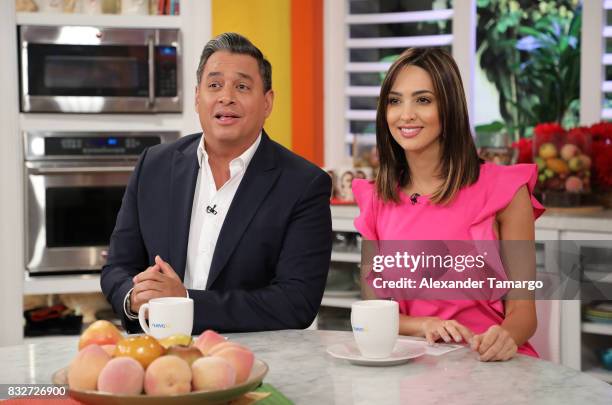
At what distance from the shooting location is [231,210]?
227 centimetres

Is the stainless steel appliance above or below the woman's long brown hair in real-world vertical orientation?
below

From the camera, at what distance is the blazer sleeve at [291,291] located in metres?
2.06

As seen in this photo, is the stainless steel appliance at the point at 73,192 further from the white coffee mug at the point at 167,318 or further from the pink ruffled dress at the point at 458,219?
the white coffee mug at the point at 167,318

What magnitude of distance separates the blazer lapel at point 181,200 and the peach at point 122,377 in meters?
1.06

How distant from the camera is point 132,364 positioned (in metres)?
1.22

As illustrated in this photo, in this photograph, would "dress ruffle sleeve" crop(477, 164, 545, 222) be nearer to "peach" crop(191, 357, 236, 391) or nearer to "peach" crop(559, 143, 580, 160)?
"peach" crop(191, 357, 236, 391)

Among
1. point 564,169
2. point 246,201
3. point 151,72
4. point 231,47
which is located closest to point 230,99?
point 231,47

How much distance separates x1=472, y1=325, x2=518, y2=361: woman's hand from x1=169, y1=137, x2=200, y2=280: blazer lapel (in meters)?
0.87

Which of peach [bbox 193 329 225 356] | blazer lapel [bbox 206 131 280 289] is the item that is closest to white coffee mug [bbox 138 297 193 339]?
peach [bbox 193 329 225 356]

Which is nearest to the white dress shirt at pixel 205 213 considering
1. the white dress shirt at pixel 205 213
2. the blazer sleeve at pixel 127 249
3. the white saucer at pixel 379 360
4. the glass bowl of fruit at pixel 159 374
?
the white dress shirt at pixel 205 213

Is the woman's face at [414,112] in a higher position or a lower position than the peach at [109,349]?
higher

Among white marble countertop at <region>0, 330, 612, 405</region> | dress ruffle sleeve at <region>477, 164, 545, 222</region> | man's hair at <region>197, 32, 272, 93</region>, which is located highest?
man's hair at <region>197, 32, 272, 93</region>

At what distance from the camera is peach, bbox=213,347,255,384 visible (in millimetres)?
1288

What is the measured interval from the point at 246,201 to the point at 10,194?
74.1 inches
